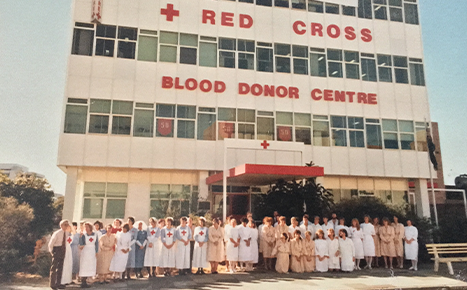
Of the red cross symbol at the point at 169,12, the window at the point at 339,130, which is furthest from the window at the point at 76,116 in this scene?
the window at the point at 339,130

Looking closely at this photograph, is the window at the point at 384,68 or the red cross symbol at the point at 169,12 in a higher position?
the red cross symbol at the point at 169,12

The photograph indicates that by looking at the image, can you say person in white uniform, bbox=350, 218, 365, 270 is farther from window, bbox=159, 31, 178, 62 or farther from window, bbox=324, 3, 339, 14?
window, bbox=324, 3, 339, 14

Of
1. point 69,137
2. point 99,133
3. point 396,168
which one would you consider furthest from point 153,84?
point 396,168

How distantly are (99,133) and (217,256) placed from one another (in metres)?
9.39

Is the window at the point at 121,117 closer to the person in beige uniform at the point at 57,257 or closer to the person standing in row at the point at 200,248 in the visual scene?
the person standing in row at the point at 200,248

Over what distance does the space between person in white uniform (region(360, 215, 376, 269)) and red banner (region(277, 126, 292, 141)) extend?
7.67 meters

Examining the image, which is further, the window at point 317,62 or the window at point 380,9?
the window at point 380,9

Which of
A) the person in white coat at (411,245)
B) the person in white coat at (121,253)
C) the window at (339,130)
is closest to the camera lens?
the person in white coat at (121,253)

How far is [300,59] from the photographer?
21.0 meters

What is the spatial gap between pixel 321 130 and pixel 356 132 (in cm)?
210

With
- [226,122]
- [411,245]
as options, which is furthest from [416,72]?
[411,245]

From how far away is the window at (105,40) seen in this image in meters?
18.5

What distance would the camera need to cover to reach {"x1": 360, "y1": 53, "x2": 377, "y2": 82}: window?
21.8 meters

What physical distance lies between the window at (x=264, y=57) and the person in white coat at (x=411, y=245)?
1086cm
